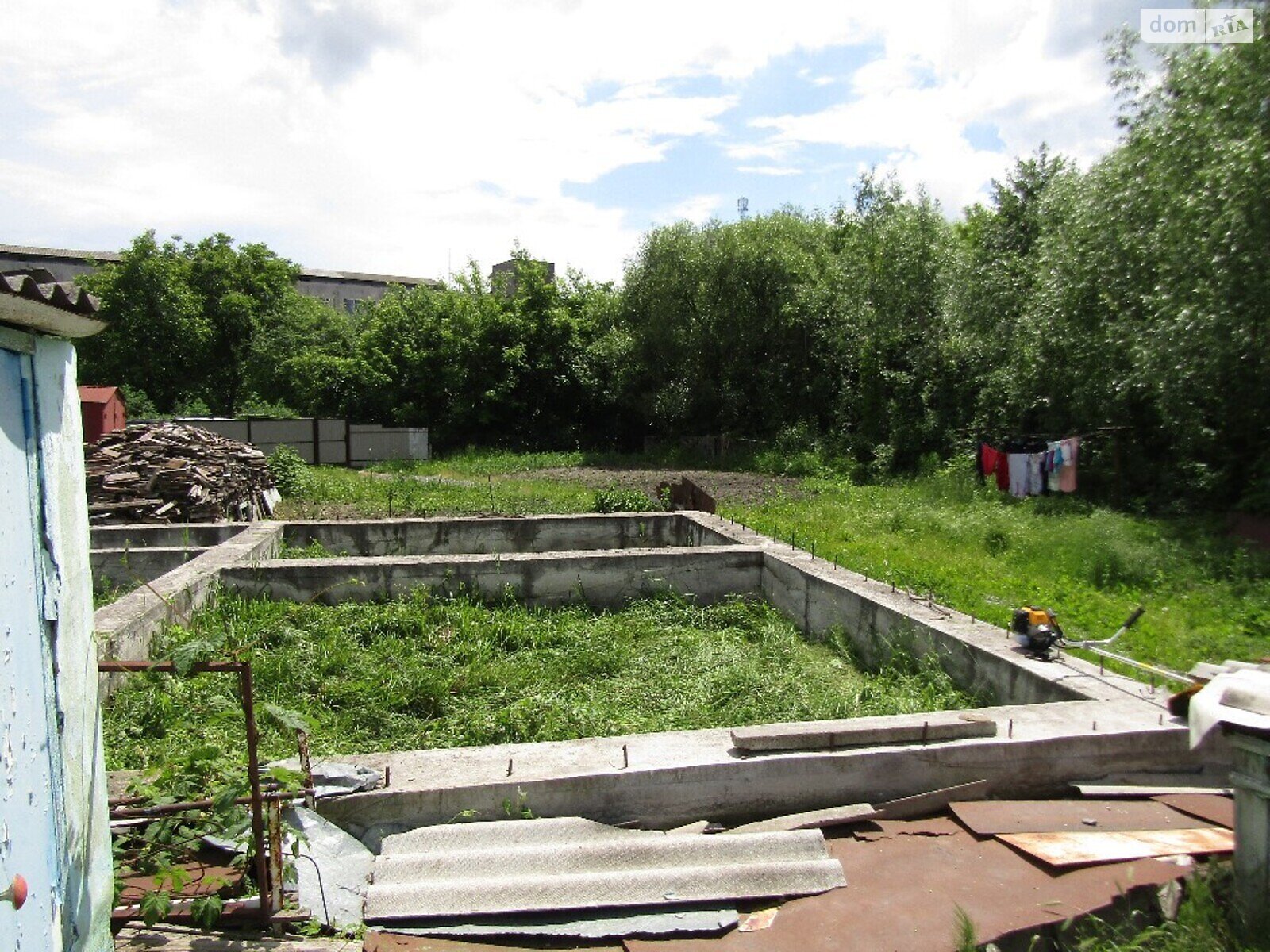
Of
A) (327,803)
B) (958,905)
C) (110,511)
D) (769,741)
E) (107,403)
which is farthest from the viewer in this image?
(107,403)

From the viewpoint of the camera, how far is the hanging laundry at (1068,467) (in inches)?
572

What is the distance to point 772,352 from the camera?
25.9 metres

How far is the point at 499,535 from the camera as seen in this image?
11.3 m

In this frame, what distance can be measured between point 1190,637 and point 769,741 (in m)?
4.46

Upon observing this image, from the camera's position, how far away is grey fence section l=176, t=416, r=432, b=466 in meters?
23.7

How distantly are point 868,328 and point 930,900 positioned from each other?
20.0m

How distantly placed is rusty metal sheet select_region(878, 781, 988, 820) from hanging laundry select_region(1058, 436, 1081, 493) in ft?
38.0

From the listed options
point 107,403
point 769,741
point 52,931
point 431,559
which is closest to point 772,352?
point 107,403

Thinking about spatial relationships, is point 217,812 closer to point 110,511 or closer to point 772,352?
→ point 110,511

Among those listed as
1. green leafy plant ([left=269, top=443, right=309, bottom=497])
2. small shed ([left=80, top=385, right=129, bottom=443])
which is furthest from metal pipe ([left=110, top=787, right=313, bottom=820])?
small shed ([left=80, top=385, right=129, bottom=443])

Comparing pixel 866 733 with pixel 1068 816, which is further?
pixel 866 733

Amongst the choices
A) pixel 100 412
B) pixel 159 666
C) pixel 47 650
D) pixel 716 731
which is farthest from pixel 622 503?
pixel 100 412

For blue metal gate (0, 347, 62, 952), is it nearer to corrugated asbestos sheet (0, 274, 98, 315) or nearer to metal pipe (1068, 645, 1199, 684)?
corrugated asbestos sheet (0, 274, 98, 315)

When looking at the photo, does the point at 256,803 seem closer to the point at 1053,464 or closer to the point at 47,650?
the point at 47,650
